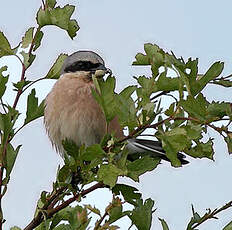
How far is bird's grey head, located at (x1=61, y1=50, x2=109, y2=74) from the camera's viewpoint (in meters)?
3.22

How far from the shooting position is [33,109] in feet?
6.88

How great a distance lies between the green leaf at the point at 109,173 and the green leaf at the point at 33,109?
19.7 inches

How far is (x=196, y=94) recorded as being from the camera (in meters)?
1.69

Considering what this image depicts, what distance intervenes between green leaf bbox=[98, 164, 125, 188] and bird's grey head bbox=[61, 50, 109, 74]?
1.56 metres

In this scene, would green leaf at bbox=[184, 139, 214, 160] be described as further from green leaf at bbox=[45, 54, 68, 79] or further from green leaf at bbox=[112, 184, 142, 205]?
green leaf at bbox=[45, 54, 68, 79]

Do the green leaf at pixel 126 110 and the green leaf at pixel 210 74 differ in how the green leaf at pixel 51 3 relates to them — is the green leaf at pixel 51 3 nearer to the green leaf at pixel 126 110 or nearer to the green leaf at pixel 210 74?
the green leaf at pixel 126 110

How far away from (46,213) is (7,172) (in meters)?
0.21

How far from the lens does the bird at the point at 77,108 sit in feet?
9.50

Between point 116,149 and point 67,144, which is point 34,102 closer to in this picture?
point 67,144

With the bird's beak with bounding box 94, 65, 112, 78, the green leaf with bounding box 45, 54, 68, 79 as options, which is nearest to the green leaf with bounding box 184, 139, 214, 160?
the green leaf with bounding box 45, 54, 68, 79

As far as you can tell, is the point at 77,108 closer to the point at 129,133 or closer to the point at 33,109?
the point at 33,109

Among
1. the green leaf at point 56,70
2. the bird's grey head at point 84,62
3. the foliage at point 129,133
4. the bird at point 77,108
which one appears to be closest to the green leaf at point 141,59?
the foliage at point 129,133

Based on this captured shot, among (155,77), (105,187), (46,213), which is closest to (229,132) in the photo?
(155,77)

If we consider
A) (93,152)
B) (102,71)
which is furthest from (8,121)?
(102,71)
